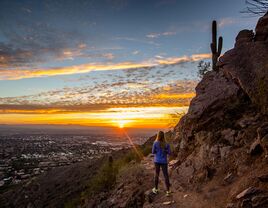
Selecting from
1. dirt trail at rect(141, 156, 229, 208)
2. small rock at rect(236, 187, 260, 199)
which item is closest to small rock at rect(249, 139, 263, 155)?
dirt trail at rect(141, 156, 229, 208)

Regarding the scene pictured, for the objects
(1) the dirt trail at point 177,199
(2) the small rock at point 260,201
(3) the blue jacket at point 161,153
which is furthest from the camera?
(3) the blue jacket at point 161,153

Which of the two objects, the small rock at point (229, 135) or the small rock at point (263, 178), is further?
the small rock at point (229, 135)

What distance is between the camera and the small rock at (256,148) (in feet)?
32.2

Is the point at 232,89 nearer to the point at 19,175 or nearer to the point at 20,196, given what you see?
the point at 20,196

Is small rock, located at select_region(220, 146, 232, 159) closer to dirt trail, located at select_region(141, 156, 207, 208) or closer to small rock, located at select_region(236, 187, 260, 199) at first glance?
dirt trail, located at select_region(141, 156, 207, 208)

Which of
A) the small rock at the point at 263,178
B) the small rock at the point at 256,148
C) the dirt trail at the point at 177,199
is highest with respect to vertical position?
the small rock at the point at 256,148

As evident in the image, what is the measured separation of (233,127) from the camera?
12.5 metres

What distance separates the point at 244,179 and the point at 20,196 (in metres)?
45.1

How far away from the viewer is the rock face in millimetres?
9523

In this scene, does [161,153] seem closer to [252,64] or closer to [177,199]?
[177,199]

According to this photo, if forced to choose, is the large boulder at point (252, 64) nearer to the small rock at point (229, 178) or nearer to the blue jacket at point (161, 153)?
the small rock at point (229, 178)

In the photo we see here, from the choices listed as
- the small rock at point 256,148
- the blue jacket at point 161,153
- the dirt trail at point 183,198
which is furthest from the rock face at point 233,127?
the blue jacket at point 161,153

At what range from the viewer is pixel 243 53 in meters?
15.5

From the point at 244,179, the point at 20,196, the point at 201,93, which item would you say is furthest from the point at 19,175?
the point at 244,179
